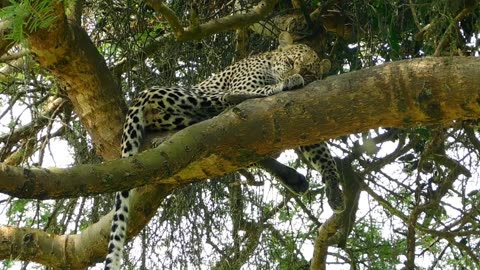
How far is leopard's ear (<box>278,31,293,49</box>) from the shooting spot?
20.4 feet

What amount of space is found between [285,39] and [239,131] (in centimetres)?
212

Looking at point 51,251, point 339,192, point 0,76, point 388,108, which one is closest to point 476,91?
point 388,108

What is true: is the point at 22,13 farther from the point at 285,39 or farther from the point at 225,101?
the point at 285,39

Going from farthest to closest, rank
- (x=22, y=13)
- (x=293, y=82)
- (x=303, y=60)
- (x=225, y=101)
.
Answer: (x=303, y=60) → (x=293, y=82) → (x=225, y=101) → (x=22, y=13)

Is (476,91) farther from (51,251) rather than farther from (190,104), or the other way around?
(51,251)

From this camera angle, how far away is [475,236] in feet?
19.4

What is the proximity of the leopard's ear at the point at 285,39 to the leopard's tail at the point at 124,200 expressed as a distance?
4.79ft

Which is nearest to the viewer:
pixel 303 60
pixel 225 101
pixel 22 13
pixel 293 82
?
pixel 22 13

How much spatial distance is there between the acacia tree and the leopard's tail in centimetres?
12

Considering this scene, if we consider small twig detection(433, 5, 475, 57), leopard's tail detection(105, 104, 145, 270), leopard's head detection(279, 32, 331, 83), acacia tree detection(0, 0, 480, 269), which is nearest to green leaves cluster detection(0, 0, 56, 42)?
acacia tree detection(0, 0, 480, 269)

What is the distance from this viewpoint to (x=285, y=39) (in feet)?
20.5

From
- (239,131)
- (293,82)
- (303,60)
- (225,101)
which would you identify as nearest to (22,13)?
(239,131)

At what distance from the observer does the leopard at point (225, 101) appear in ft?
16.3

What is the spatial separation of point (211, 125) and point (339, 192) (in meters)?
1.90
